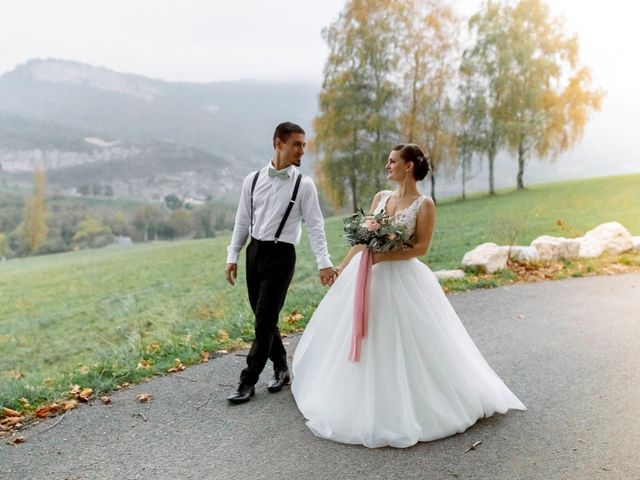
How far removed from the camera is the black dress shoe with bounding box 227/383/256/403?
10.9ft

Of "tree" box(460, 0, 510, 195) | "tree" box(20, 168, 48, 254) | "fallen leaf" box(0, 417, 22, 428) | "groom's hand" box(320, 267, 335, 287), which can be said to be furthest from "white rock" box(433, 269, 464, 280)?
"tree" box(20, 168, 48, 254)

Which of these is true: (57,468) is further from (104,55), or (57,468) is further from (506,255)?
(104,55)

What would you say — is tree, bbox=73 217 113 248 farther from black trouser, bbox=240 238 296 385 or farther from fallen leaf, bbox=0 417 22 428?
black trouser, bbox=240 238 296 385

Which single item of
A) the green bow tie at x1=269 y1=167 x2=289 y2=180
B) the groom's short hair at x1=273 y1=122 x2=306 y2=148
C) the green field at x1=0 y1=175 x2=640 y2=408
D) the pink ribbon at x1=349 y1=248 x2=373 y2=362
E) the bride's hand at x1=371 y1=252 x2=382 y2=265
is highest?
the groom's short hair at x1=273 y1=122 x2=306 y2=148

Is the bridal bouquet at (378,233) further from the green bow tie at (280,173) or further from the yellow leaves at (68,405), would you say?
the yellow leaves at (68,405)

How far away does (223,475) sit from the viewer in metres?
2.50

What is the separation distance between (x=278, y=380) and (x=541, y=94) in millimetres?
10020

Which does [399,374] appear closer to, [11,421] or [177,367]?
[177,367]

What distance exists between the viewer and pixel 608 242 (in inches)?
328

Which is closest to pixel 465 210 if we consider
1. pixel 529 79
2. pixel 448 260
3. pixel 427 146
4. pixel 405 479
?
pixel 427 146

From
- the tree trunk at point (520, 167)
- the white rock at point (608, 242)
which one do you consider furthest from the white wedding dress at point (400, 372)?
the tree trunk at point (520, 167)

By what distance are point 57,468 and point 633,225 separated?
9692mm

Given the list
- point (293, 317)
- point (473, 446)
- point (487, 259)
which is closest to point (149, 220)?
point (293, 317)

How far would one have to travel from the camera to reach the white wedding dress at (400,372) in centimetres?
274
